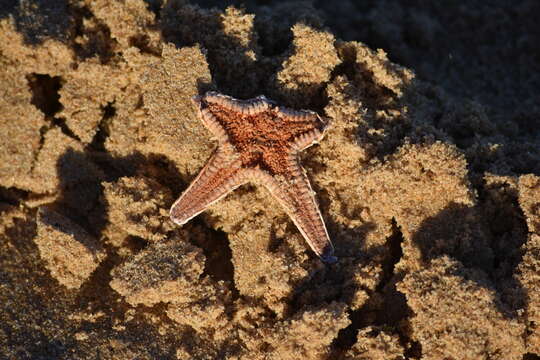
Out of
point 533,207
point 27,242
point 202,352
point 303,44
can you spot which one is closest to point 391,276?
point 533,207

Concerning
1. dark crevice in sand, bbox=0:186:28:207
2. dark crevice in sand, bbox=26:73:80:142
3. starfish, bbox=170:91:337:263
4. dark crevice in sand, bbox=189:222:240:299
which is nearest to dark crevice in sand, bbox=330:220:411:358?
starfish, bbox=170:91:337:263

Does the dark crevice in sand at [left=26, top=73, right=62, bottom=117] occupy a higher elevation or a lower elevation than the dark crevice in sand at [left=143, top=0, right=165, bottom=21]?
lower

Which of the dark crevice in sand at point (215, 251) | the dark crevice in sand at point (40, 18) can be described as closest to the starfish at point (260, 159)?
the dark crevice in sand at point (215, 251)

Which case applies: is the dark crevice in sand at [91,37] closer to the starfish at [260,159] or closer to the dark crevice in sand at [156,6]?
the dark crevice in sand at [156,6]

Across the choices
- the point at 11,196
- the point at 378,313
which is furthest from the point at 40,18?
the point at 378,313

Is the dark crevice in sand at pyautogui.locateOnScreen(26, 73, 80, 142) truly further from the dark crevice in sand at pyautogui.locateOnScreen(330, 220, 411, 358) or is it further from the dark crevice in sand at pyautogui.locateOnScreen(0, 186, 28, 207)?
the dark crevice in sand at pyautogui.locateOnScreen(330, 220, 411, 358)

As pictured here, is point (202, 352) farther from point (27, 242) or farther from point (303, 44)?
point (303, 44)
